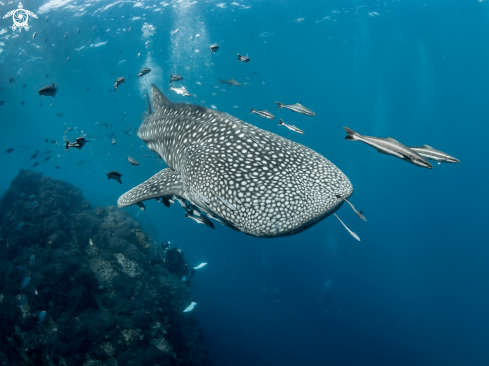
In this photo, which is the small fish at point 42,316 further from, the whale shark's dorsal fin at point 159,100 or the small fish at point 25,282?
the whale shark's dorsal fin at point 159,100

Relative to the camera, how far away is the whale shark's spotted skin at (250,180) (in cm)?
→ 272

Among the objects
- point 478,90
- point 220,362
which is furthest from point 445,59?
point 220,362

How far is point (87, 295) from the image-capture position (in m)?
9.38

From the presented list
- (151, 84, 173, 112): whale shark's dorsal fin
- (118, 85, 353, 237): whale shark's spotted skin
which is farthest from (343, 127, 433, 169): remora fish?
(151, 84, 173, 112): whale shark's dorsal fin

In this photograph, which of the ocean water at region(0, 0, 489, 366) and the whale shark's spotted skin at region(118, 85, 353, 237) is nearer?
the whale shark's spotted skin at region(118, 85, 353, 237)

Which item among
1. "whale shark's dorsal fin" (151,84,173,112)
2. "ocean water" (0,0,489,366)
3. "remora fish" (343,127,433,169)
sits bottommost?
"ocean water" (0,0,489,366)

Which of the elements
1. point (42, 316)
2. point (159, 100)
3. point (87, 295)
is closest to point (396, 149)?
point (159, 100)

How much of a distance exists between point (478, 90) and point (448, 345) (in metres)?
61.5

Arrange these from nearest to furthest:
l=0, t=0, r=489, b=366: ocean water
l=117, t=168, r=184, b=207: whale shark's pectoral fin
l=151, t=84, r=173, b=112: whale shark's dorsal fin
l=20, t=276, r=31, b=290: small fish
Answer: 1. l=117, t=168, r=184, b=207: whale shark's pectoral fin
2. l=151, t=84, r=173, b=112: whale shark's dorsal fin
3. l=20, t=276, r=31, b=290: small fish
4. l=0, t=0, r=489, b=366: ocean water

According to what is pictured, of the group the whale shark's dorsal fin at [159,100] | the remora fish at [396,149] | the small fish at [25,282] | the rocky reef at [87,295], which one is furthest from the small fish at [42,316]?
the remora fish at [396,149]

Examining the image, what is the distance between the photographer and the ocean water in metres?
23.4

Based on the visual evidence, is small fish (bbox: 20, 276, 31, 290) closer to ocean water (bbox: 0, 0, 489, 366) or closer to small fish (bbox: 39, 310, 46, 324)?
small fish (bbox: 39, 310, 46, 324)

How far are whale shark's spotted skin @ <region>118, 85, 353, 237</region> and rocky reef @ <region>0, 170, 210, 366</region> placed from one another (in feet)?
21.4

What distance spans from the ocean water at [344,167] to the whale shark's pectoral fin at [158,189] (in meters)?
17.0
